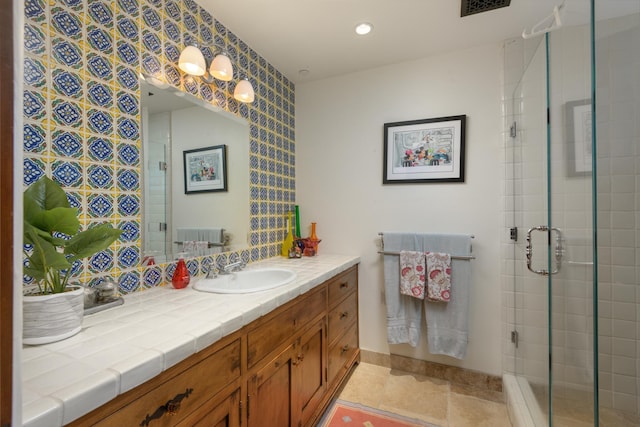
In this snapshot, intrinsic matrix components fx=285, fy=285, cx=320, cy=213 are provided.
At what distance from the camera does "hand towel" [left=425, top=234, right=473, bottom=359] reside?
1894 mm

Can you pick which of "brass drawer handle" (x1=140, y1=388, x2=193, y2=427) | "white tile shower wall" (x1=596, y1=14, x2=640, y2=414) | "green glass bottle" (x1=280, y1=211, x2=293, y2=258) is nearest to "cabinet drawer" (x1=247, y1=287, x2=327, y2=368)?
"brass drawer handle" (x1=140, y1=388, x2=193, y2=427)

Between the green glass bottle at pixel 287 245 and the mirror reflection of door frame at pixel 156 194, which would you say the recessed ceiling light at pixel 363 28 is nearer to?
the mirror reflection of door frame at pixel 156 194

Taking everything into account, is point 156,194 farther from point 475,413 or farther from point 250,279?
point 475,413

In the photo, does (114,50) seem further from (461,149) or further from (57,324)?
(461,149)

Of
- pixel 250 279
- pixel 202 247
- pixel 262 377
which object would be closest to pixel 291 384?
→ pixel 262 377

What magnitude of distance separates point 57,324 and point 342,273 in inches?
57.9

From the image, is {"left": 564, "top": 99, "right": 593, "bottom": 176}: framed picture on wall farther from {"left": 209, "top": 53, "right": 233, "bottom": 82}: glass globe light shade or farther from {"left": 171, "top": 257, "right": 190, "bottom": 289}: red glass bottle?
{"left": 171, "top": 257, "right": 190, "bottom": 289}: red glass bottle

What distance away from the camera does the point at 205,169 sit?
1.61 meters

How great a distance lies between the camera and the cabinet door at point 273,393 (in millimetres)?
1050

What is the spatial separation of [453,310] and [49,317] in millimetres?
2033

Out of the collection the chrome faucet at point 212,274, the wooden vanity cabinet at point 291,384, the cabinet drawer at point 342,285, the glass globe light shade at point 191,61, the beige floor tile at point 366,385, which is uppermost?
the glass globe light shade at point 191,61

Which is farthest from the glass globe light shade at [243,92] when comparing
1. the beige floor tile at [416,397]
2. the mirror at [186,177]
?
the beige floor tile at [416,397]

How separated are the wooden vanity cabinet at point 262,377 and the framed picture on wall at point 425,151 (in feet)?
2.96

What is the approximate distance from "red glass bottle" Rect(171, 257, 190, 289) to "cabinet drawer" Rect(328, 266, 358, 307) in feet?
2.64
